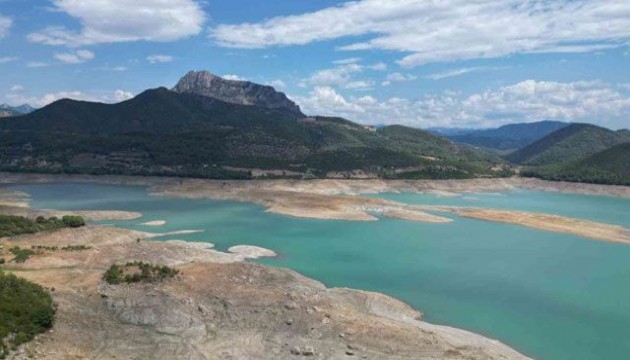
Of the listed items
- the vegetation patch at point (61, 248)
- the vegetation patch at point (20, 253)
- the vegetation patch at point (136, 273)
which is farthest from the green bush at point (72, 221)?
the vegetation patch at point (136, 273)

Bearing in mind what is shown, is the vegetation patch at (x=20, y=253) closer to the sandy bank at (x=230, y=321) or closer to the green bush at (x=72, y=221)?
the sandy bank at (x=230, y=321)

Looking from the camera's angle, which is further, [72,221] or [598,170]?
[598,170]

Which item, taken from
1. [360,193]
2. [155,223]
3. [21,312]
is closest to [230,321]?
[21,312]

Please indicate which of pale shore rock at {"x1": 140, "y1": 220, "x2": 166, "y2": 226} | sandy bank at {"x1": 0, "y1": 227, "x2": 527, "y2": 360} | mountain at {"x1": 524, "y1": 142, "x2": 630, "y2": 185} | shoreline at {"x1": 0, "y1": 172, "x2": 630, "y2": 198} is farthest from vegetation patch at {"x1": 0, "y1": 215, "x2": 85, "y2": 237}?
mountain at {"x1": 524, "y1": 142, "x2": 630, "y2": 185}

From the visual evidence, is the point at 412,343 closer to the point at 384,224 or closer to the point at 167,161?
the point at 384,224

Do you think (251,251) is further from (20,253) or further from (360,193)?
(360,193)

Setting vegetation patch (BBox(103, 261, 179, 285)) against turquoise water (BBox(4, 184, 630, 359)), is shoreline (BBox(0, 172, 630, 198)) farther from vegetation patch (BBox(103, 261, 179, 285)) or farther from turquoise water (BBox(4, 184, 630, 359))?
vegetation patch (BBox(103, 261, 179, 285))
